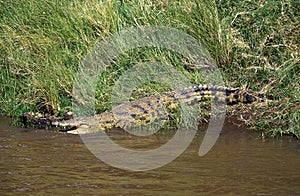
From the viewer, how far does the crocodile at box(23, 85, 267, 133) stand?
6559 millimetres

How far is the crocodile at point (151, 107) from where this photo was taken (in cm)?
656

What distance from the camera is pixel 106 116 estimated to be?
21.6 feet

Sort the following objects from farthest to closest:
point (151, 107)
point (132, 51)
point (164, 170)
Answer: point (132, 51), point (151, 107), point (164, 170)

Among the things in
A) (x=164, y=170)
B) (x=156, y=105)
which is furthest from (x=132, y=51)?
(x=164, y=170)

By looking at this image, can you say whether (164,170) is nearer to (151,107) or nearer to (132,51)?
(151,107)

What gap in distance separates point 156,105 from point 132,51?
95 cm

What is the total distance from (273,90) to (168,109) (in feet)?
3.67

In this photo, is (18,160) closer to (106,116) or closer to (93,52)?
(106,116)

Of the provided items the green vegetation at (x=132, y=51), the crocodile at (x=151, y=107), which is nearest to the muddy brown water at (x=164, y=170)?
the crocodile at (x=151, y=107)

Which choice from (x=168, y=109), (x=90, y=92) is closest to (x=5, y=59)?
(x=90, y=92)

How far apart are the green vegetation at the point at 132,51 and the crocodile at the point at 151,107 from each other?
0.15 m

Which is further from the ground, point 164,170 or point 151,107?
point 151,107

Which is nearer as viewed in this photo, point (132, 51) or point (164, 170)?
point (164, 170)

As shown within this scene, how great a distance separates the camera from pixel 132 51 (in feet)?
24.0
